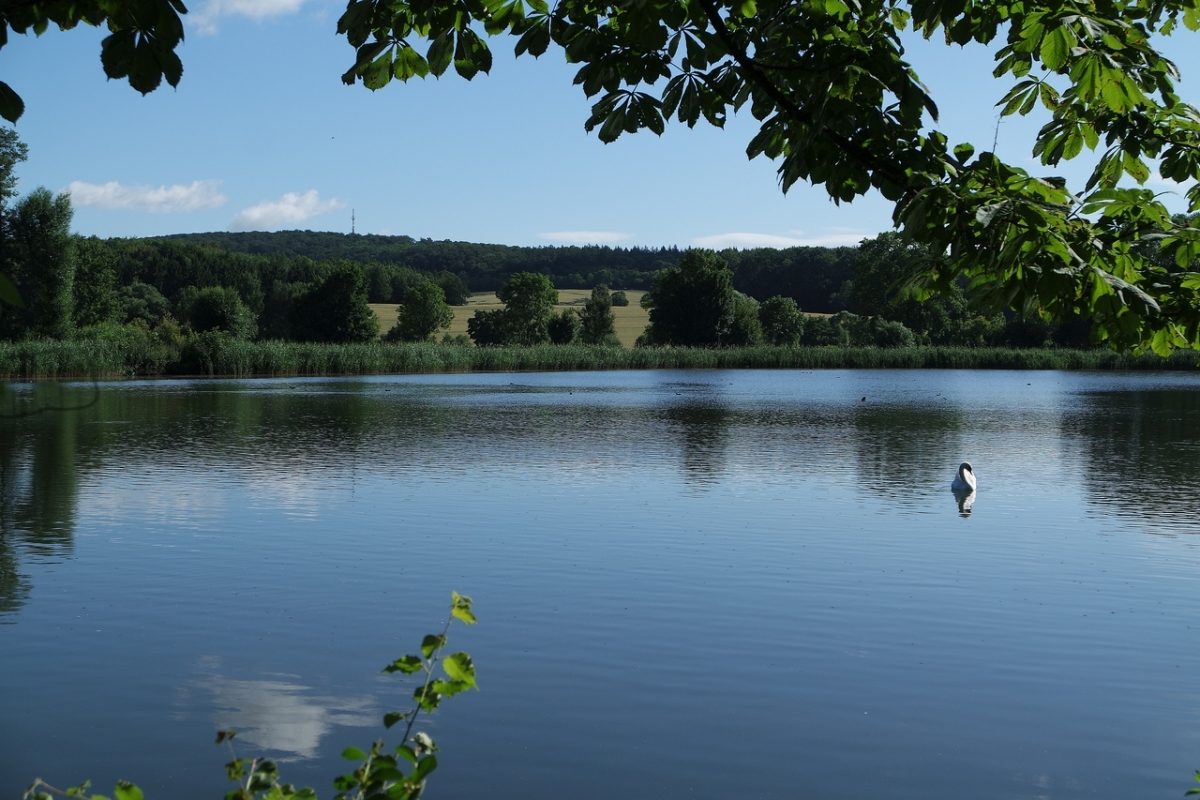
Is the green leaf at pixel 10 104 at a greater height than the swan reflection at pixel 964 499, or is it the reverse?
the green leaf at pixel 10 104

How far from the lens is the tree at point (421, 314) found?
356ft

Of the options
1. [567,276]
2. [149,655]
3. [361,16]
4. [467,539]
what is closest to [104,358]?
[467,539]

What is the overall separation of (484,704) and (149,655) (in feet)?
7.83

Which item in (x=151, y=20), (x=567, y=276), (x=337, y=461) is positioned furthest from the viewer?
(x=567, y=276)

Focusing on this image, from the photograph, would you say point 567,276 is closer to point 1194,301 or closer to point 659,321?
point 659,321

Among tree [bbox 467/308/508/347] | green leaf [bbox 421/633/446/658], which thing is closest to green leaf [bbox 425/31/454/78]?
green leaf [bbox 421/633/446/658]

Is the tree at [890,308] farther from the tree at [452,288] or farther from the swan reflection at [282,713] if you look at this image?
the swan reflection at [282,713]

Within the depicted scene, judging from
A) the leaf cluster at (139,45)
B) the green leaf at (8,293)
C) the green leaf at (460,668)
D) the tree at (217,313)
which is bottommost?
the green leaf at (460,668)

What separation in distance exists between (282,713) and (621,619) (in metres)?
2.83

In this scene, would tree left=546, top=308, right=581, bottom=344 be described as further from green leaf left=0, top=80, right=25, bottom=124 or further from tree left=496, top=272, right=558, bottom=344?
green leaf left=0, top=80, right=25, bottom=124

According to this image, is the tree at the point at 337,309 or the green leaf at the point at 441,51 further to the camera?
the tree at the point at 337,309

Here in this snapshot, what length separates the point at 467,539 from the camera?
11.7 meters

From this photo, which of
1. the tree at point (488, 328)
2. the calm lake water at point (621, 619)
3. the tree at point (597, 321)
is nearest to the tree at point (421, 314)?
the tree at point (488, 328)

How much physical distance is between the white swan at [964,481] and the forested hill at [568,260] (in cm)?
11262
